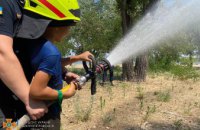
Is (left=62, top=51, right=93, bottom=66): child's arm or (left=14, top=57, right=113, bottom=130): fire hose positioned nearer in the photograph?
(left=14, top=57, right=113, bottom=130): fire hose

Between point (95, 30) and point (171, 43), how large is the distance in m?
5.06

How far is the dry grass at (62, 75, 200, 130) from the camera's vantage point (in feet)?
15.3

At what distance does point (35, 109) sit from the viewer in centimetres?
194

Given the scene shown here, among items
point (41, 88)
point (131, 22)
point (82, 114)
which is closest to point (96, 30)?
point (131, 22)

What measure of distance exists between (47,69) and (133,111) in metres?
3.65

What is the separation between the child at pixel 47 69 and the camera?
6.13 ft

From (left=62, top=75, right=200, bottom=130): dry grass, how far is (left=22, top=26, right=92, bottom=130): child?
2.62 m

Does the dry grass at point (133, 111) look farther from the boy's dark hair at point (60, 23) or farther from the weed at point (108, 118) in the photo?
the boy's dark hair at point (60, 23)

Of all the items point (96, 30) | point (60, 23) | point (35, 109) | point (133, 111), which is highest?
point (96, 30)

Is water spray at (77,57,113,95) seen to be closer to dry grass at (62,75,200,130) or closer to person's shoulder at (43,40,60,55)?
person's shoulder at (43,40,60,55)

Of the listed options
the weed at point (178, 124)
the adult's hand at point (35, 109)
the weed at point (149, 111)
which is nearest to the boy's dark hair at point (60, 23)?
the adult's hand at point (35, 109)

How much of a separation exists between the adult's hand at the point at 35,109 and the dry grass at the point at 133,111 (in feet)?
8.71

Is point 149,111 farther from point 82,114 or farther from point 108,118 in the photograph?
point 82,114

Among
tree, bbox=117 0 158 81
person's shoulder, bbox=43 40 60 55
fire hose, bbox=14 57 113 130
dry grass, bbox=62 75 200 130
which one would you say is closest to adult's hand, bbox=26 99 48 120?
fire hose, bbox=14 57 113 130
